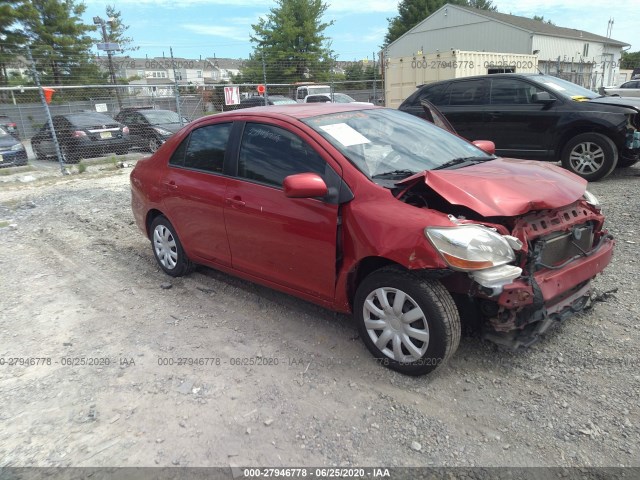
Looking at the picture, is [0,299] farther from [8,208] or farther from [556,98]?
[556,98]

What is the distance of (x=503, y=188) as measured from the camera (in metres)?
3.02

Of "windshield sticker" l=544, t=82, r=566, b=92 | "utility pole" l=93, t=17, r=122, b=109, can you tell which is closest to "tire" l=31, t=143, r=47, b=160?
"utility pole" l=93, t=17, r=122, b=109

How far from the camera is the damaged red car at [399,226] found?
2814mm

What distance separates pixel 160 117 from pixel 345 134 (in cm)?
1293

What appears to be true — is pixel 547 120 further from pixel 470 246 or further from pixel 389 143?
pixel 470 246

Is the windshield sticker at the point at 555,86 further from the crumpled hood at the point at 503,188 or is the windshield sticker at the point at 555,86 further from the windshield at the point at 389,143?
the crumpled hood at the point at 503,188

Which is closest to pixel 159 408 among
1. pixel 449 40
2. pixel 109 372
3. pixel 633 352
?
pixel 109 372

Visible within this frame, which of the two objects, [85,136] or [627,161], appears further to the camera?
[85,136]

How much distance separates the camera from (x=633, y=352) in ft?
10.4

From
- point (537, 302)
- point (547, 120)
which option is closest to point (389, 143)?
point (537, 302)

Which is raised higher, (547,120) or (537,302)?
(547,120)

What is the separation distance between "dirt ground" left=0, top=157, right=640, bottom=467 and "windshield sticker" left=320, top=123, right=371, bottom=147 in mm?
1424

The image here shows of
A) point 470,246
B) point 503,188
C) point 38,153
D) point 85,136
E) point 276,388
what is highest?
point 503,188

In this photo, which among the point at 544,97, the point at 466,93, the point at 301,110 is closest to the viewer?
the point at 301,110
